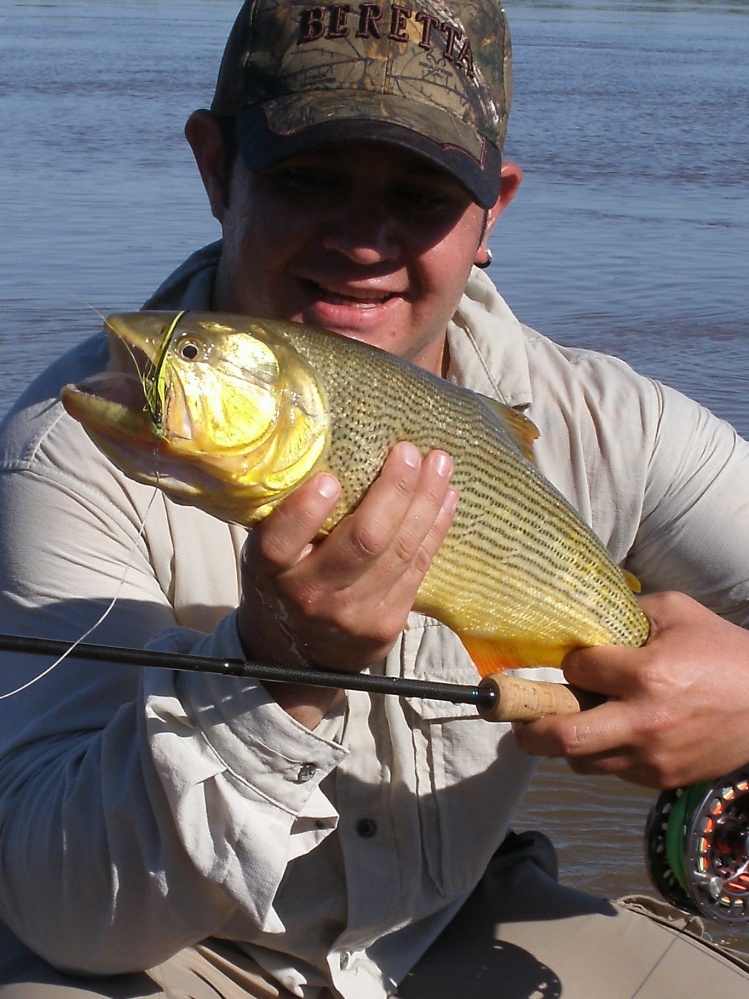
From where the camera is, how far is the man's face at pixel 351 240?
2.76m

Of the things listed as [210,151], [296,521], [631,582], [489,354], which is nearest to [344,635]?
[296,521]

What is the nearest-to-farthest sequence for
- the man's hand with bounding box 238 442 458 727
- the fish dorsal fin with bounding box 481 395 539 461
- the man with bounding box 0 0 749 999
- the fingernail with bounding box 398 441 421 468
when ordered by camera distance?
the man's hand with bounding box 238 442 458 727 → the fingernail with bounding box 398 441 421 468 → the man with bounding box 0 0 749 999 → the fish dorsal fin with bounding box 481 395 539 461

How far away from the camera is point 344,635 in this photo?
2.17 m

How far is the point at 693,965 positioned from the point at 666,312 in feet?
25.4

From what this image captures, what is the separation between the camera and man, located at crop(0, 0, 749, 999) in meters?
2.26

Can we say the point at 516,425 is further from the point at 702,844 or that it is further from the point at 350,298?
the point at 702,844

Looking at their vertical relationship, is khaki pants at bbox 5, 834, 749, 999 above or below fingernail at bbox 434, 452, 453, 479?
below

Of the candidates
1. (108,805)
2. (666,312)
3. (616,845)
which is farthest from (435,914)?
(666,312)

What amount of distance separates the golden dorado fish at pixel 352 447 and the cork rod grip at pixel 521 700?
10 cm

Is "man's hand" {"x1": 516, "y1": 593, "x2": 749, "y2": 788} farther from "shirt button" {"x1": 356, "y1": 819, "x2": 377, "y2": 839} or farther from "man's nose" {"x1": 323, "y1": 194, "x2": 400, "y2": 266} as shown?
"man's nose" {"x1": 323, "y1": 194, "x2": 400, "y2": 266}

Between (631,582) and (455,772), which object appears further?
(455,772)

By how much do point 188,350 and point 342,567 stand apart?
0.40 metres

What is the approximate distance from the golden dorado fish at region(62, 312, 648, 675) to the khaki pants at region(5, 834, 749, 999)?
2.65ft

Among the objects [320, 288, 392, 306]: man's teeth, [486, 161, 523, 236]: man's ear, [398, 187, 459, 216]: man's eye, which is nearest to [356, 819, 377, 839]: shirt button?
[320, 288, 392, 306]: man's teeth
